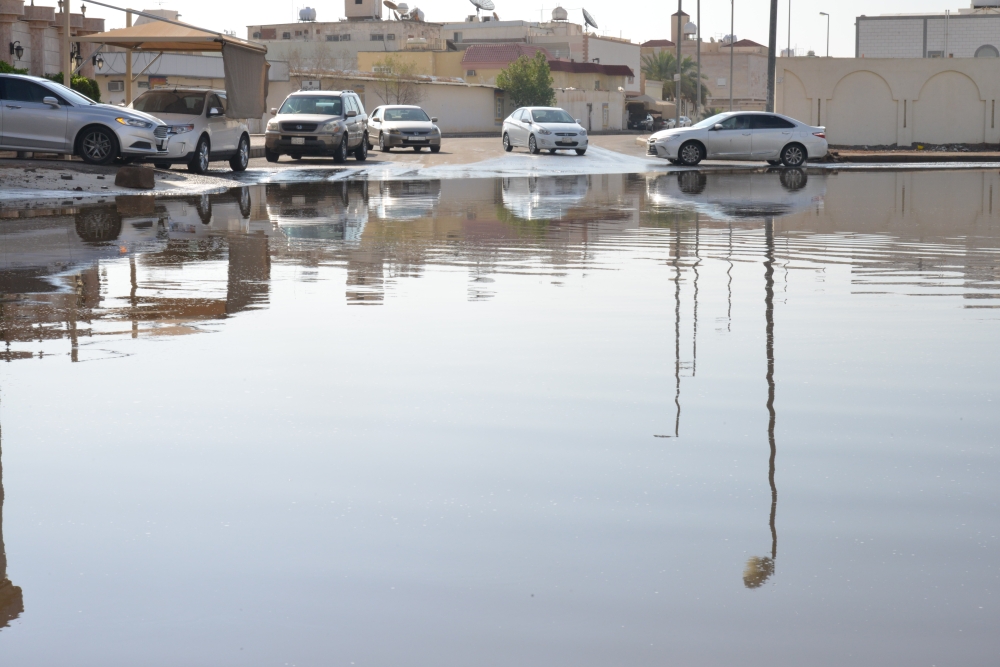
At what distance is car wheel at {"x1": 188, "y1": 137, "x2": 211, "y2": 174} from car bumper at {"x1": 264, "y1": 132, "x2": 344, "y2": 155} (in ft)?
20.1

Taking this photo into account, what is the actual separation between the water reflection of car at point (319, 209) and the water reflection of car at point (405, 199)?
0.23 metres

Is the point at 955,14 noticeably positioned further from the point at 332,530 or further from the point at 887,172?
the point at 332,530

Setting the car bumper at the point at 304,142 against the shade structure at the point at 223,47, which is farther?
the car bumper at the point at 304,142

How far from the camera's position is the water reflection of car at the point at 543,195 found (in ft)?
61.1

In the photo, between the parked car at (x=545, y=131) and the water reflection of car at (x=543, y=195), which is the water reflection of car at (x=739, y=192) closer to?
the water reflection of car at (x=543, y=195)

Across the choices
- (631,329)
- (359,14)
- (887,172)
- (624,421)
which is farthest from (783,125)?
(359,14)

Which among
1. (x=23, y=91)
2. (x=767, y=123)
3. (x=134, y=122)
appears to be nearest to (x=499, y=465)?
(x=134, y=122)

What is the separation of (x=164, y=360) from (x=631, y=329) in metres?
2.95

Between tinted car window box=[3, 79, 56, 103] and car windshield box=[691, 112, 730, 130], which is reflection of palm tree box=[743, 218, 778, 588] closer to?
tinted car window box=[3, 79, 56, 103]

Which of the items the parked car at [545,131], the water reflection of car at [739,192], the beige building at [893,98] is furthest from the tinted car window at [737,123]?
the beige building at [893,98]

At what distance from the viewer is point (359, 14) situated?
126125 millimetres

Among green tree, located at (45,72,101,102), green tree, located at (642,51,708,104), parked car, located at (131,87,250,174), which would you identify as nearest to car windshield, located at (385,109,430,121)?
green tree, located at (45,72,101,102)

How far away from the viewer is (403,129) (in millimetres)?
40312

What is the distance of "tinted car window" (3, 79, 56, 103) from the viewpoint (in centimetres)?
2311
